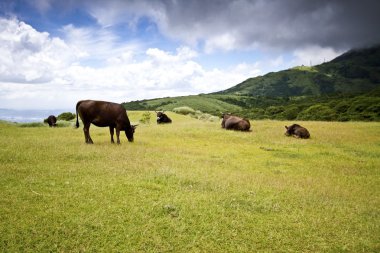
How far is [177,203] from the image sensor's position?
9.77 meters

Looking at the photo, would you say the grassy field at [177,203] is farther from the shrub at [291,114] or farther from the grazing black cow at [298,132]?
the shrub at [291,114]

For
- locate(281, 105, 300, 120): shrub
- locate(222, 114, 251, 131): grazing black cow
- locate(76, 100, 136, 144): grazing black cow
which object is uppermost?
locate(76, 100, 136, 144): grazing black cow

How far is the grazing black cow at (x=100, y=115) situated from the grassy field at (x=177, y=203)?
3054 mm

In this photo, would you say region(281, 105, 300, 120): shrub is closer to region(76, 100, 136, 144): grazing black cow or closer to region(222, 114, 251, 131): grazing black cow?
region(222, 114, 251, 131): grazing black cow

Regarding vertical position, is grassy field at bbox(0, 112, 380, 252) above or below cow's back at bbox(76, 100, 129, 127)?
below

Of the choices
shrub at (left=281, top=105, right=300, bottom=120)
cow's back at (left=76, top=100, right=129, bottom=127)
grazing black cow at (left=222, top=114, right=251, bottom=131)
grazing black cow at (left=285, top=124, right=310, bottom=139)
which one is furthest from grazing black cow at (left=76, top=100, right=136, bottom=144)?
shrub at (left=281, top=105, right=300, bottom=120)

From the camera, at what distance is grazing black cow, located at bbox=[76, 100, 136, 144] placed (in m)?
20.5

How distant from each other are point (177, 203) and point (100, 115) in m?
12.9

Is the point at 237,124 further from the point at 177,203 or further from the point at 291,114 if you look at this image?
the point at 291,114

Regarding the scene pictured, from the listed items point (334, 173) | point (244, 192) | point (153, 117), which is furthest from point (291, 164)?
point (153, 117)

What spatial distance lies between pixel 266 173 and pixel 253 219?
6.24 m

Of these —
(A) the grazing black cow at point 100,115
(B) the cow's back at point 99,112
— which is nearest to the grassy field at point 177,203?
(A) the grazing black cow at point 100,115

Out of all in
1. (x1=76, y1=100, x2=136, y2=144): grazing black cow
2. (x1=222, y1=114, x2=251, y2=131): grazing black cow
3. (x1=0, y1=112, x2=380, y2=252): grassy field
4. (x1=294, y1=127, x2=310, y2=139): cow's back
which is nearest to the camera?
(x1=0, y1=112, x2=380, y2=252): grassy field

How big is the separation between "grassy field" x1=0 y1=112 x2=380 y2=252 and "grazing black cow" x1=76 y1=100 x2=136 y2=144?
120 inches
